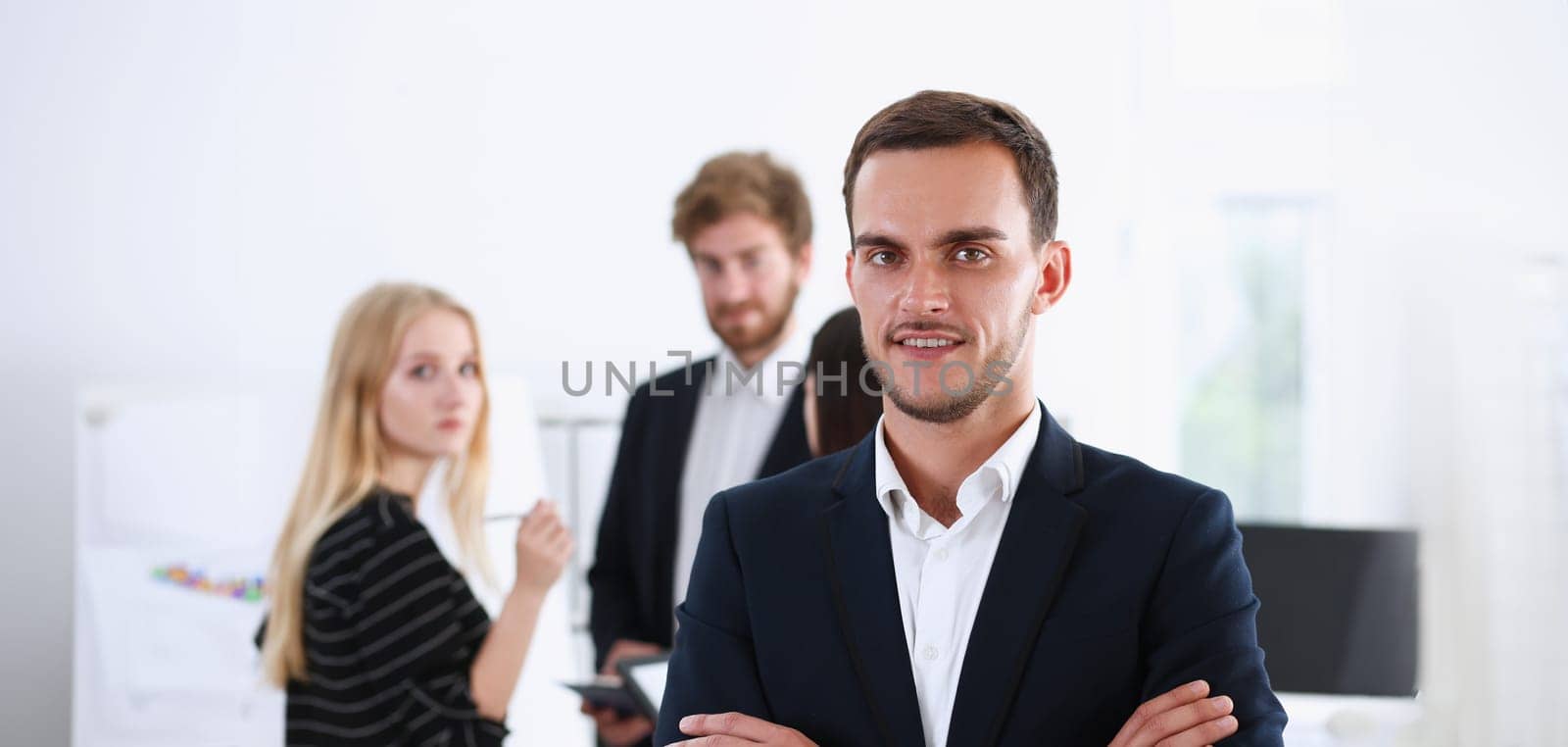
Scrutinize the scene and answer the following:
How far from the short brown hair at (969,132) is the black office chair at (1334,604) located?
187cm

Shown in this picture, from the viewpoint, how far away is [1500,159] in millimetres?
3393

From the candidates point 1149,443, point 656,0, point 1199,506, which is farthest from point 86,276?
point 1149,443

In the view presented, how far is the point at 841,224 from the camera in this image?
3768 mm

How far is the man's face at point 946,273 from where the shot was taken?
140cm

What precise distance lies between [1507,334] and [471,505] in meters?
2.62

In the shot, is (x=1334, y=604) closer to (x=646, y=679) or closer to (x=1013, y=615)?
(x=646, y=679)

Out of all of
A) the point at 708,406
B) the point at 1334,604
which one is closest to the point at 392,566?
the point at 708,406

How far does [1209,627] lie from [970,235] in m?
0.50

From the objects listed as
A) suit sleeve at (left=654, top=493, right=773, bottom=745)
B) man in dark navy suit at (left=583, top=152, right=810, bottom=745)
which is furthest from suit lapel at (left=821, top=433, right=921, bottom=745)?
man in dark navy suit at (left=583, top=152, right=810, bottom=745)

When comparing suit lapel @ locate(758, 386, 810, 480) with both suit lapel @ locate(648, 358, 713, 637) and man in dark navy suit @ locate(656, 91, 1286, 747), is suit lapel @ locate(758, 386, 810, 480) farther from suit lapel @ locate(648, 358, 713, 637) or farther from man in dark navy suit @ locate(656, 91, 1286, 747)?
man in dark navy suit @ locate(656, 91, 1286, 747)

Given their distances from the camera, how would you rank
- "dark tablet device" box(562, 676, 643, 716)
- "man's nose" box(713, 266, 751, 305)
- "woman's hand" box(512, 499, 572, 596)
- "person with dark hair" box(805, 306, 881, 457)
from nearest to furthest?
"person with dark hair" box(805, 306, 881, 457), "dark tablet device" box(562, 676, 643, 716), "woman's hand" box(512, 499, 572, 596), "man's nose" box(713, 266, 751, 305)

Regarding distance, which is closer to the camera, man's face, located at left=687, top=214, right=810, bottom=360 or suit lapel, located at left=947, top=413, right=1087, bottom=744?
suit lapel, located at left=947, top=413, right=1087, bottom=744

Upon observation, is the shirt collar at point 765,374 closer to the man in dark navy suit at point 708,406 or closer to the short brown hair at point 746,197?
the man in dark navy suit at point 708,406

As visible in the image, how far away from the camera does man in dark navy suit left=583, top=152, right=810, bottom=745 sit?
2.60 metres
